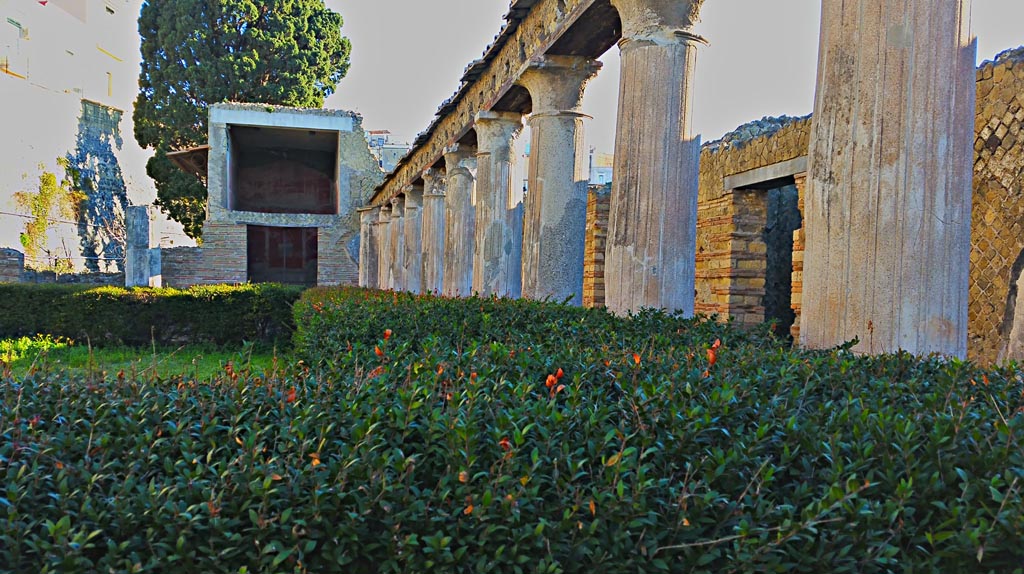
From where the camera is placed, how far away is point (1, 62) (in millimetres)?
22172

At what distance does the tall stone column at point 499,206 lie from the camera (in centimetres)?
956

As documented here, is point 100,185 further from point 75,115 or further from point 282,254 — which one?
point 282,254

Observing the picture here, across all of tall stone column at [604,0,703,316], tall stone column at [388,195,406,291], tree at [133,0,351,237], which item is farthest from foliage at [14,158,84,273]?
tall stone column at [604,0,703,316]

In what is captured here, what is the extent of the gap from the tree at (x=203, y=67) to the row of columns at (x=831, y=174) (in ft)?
56.9

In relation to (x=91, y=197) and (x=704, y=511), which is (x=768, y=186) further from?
(x=91, y=197)

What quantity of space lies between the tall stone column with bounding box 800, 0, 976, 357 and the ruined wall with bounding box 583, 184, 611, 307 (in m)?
7.44

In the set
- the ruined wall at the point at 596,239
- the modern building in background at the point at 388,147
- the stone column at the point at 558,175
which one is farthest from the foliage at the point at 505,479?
the modern building in background at the point at 388,147

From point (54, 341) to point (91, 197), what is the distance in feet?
52.1

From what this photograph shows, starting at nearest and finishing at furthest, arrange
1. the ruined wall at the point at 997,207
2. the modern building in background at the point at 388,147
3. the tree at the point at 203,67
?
the ruined wall at the point at 997,207 → the tree at the point at 203,67 → the modern building in background at the point at 388,147

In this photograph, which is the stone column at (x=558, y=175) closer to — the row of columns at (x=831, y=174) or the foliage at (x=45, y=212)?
the row of columns at (x=831, y=174)

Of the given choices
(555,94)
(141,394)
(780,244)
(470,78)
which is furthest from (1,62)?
(141,394)

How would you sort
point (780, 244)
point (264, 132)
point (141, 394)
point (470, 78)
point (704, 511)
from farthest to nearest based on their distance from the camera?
point (264, 132), point (470, 78), point (780, 244), point (141, 394), point (704, 511)

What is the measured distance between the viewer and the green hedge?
39.2 feet

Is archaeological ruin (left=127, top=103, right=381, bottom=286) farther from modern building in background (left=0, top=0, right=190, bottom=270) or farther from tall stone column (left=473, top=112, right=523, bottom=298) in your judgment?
tall stone column (left=473, top=112, right=523, bottom=298)
